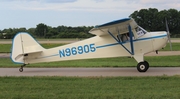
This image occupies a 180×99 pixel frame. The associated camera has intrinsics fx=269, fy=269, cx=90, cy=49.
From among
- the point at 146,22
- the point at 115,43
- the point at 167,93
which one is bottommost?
the point at 167,93

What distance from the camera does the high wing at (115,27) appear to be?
12445 mm

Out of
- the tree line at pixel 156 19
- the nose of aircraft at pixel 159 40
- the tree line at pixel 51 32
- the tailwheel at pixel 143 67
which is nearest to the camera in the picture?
the tailwheel at pixel 143 67

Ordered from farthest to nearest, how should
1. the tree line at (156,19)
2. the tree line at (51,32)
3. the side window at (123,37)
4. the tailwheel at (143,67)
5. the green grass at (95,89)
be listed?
the tree line at (51,32) < the tree line at (156,19) < the side window at (123,37) < the tailwheel at (143,67) < the green grass at (95,89)

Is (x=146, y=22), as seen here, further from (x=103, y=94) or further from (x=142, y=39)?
(x=103, y=94)

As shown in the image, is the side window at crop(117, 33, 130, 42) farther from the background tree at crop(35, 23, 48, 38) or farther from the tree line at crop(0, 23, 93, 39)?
the background tree at crop(35, 23, 48, 38)

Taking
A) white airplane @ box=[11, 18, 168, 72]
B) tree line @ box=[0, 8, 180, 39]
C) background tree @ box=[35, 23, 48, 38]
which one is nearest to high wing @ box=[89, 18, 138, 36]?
white airplane @ box=[11, 18, 168, 72]

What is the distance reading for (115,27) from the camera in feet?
42.7

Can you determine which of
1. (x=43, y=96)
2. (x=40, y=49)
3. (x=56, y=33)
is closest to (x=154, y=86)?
(x=43, y=96)

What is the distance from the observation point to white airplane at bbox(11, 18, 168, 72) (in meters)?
13.4

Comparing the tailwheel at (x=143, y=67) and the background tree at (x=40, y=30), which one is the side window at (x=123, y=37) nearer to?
the tailwheel at (x=143, y=67)

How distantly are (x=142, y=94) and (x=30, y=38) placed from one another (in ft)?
27.3

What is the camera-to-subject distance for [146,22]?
68.6m

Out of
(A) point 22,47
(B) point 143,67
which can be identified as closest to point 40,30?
(A) point 22,47

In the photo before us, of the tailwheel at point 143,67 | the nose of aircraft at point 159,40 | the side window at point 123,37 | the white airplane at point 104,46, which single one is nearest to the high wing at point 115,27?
the white airplane at point 104,46
